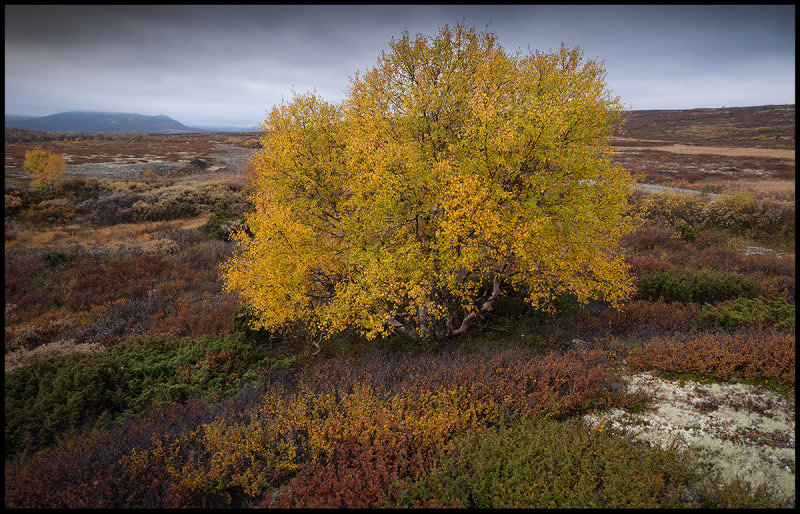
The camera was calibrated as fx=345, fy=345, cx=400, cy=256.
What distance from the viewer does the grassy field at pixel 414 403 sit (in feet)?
19.4

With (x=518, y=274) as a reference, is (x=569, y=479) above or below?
below

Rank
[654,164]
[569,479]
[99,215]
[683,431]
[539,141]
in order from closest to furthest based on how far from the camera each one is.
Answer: [569,479], [683,431], [539,141], [99,215], [654,164]

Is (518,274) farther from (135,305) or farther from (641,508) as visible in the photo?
(135,305)

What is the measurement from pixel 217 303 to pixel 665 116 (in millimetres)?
187658

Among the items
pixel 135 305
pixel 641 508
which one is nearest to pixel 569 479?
pixel 641 508

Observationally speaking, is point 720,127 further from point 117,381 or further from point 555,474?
point 117,381

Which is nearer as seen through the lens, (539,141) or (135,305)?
(539,141)

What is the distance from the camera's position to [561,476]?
5773mm

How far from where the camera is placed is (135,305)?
58.5ft

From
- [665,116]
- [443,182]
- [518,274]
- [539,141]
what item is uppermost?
[665,116]

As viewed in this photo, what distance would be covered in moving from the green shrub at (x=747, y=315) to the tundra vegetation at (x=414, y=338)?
0.08 meters

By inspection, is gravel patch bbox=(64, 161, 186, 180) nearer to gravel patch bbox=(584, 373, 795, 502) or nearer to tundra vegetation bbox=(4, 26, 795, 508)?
tundra vegetation bbox=(4, 26, 795, 508)

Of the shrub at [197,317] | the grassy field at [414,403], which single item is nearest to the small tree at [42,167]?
the grassy field at [414,403]

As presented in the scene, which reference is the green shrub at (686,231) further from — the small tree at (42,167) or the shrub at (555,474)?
the small tree at (42,167)
